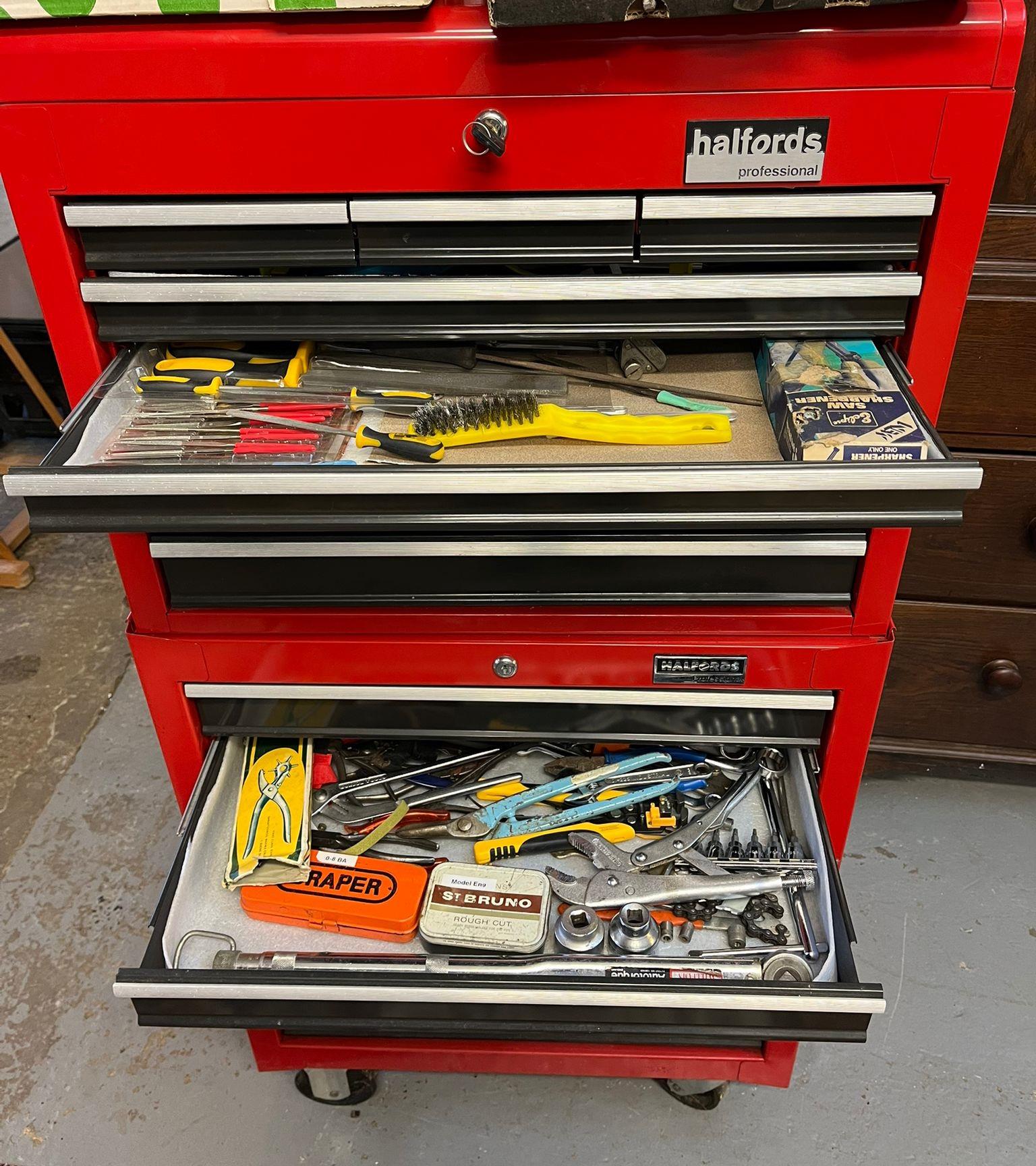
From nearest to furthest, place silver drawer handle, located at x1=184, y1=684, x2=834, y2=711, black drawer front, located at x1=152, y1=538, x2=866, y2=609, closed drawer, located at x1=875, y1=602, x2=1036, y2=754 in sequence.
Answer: black drawer front, located at x1=152, y1=538, x2=866, y2=609 → silver drawer handle, located at x1=184, y1=684, x2=834, y2=711 → closed drawer, located at x1=875, y1=602, x2=1036, y2=754

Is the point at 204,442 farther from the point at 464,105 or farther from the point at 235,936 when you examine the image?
the point at 235,936

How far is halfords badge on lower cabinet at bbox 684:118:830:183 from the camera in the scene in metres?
0.97

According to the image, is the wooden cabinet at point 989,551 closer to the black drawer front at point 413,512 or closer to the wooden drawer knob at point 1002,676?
the wooden drawer knob at point 1002,676

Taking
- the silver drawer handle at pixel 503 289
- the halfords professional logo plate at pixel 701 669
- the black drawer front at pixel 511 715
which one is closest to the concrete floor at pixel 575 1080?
the black drawer front at pixel 511 715

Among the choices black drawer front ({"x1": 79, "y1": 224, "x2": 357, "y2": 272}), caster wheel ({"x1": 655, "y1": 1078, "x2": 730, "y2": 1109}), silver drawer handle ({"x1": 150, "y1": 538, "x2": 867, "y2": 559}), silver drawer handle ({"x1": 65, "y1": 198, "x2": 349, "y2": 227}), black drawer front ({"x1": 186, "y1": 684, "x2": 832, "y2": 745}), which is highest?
silver drawer handle ({"x1": 65, "y1": 198, "x2": 349, "y2": 227})

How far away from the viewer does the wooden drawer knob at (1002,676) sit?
169cm

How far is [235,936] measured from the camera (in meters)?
1.23

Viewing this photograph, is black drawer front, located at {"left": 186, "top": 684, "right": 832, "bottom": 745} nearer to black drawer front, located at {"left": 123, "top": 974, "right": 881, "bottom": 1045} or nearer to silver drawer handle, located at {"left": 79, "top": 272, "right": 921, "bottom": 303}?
black drawer front, located at {"left": 123, "top": 974, "right": 881, "bottom": 1045}

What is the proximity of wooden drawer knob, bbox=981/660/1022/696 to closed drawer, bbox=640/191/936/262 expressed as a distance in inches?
36.4

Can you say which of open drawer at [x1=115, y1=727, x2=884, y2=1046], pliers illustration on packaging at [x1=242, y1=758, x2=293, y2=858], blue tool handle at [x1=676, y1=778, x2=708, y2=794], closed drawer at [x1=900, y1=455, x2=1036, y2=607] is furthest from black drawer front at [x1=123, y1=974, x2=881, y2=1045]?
closed drawer at [x1=900, y1=455, x2=1036, y2=607]

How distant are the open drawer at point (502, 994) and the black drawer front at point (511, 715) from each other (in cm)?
18

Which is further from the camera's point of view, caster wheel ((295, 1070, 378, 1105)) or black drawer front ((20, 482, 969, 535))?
caster wheel ((295, 1070, 378, 1105))

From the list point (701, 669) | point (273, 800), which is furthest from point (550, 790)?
point (273, 800)

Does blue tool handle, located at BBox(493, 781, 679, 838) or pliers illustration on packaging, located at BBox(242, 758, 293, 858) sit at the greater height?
pliers illustration on packaging, located at BBox(242, 758, 293, 858)
